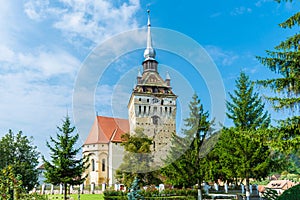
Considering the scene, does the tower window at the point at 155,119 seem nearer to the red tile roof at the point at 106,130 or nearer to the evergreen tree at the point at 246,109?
the red tile roof at the point at 106,130

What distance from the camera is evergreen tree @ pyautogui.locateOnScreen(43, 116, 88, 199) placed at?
19.9 meters

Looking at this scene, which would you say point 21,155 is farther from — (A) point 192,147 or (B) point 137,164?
(A) point 192,147

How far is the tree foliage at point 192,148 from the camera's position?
1889 cm

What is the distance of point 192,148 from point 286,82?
10.2m

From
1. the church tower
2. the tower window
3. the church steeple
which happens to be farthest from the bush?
the church steeple

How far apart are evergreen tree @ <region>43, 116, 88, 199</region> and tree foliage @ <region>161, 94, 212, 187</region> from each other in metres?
6.68

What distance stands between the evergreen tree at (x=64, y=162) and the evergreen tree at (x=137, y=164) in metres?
5.50

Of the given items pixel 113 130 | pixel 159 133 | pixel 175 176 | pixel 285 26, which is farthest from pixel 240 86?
pixel 113 130

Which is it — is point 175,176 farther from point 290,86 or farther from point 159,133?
point 159,133

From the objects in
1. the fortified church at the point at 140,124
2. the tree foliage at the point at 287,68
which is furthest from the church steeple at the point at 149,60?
the tree foliage at the point at 287,68

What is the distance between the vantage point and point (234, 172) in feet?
66.4

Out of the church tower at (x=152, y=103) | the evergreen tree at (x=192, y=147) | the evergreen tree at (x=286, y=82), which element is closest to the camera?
the evergreen tree at (x=286, y=82)

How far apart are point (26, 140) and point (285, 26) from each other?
26713mm

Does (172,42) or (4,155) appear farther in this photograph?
(4,155)
